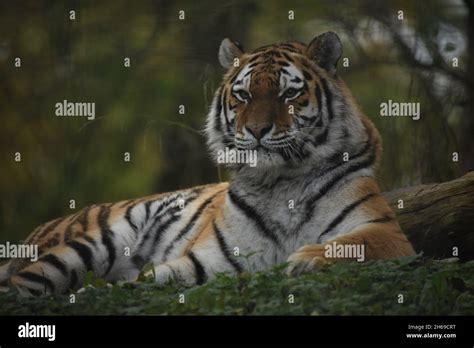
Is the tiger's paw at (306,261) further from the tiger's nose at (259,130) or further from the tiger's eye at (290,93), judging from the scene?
the tiger's eye at (290,93)

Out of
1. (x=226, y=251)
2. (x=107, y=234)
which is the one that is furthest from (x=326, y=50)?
(x=107, y=234)

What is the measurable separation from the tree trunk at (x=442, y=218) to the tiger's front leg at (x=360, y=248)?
1.37ft

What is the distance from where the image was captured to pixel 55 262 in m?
6.46

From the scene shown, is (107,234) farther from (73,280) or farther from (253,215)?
(253,215)

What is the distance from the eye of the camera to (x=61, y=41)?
22.6 ft

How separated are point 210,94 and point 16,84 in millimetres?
1385

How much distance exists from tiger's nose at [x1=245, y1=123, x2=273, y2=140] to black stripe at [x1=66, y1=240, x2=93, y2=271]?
1.45 metres

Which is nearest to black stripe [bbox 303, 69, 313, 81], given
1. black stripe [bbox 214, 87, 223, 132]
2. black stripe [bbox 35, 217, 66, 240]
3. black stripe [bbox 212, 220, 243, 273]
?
black stripe [bbox 214, 87, 223, 132]

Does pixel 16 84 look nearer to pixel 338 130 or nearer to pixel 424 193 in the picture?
pixel 338 130

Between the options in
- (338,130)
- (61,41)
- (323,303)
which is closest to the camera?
(323,303)

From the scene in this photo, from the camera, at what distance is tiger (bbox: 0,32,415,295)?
245 inches

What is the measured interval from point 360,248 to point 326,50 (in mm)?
1428
